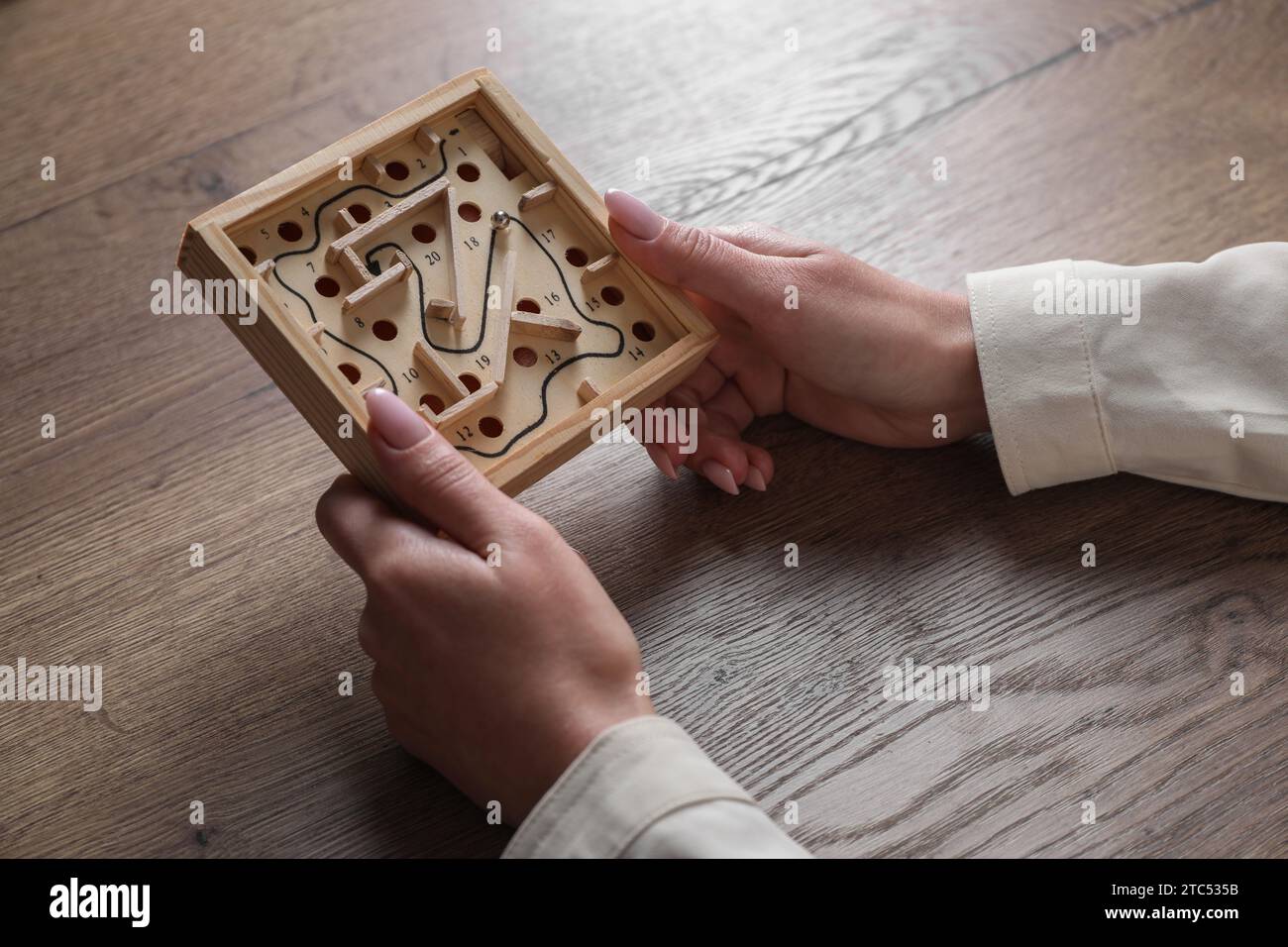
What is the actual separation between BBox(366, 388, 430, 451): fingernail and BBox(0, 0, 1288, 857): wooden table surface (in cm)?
20

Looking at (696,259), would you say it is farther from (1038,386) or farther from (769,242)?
(1038,386)

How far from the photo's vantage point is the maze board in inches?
28.5

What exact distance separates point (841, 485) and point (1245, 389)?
11.8 inches

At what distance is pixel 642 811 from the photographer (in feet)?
2.05

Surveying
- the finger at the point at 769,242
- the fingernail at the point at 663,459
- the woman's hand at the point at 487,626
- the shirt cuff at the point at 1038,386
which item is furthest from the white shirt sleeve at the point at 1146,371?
the woman's hand at the point at 487,626

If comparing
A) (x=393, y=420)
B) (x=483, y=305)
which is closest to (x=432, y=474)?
(x=393, y=420)

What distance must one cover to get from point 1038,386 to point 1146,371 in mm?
78

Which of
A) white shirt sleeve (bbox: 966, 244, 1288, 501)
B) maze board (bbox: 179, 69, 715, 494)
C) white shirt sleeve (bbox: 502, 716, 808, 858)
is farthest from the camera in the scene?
white shirt sleeve (bbox: 966, 244, 1288, 501)

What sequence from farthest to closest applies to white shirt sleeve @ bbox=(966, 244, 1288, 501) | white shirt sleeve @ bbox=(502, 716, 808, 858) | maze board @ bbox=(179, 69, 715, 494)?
white shirt sleeve @ bbox=(966, 244, 1288, 501)
maze board @ bbox=(179, 69, 715, 494)
white shirt sleeve @ bbox=(502, 716, 808, 858)

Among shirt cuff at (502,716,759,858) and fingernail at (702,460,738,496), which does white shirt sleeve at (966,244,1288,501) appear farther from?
shirt cuff at (502,716,759,858)

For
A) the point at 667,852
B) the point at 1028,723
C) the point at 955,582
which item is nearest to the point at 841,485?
the point at 955,582

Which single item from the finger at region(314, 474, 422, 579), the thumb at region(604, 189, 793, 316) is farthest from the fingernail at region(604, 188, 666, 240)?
the finger at region(314, 474, 422, 579)

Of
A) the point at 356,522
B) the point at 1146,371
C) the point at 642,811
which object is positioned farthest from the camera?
the point at 1146,371

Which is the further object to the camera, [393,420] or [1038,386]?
[1038,386]
